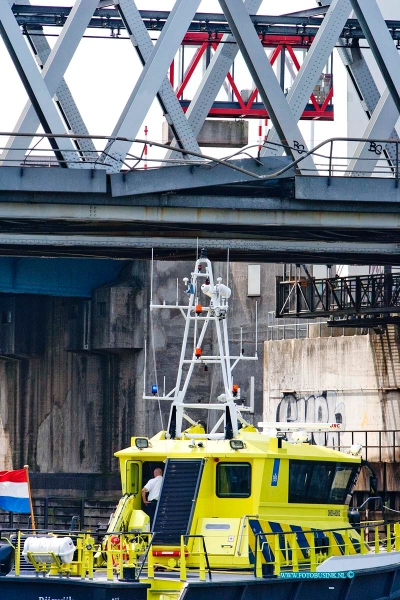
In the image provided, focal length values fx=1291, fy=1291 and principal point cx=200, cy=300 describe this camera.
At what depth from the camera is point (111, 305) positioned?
49.5 m

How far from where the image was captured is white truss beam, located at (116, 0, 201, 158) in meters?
29.4

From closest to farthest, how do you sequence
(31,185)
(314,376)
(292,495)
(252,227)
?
(292,495), (31,185), (252,227), (314,376)

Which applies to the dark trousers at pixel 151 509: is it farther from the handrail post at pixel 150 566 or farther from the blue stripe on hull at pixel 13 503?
the blue stripe on hull at pixel 13 503

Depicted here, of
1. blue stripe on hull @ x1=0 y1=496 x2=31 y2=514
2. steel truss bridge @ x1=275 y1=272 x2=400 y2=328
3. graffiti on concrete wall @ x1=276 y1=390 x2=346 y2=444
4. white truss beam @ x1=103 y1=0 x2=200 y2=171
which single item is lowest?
blue stripe on hull @ x1=0 y1=496 x2=31 y2=514

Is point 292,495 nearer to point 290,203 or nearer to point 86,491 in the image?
point 290,203

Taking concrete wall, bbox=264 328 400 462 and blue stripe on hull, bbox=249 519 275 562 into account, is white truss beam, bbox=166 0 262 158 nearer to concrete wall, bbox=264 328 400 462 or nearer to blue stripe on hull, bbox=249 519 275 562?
blue stripe on hull, bbox=249 519 275 562

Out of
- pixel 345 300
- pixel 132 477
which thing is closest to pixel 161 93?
pixel 132 477

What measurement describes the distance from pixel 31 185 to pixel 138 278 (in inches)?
858

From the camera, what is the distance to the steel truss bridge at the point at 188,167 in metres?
28.3

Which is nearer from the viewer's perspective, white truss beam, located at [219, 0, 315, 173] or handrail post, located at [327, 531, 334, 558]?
handrail post, located at [327, 531, 334, 558]

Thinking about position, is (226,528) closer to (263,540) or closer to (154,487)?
(263,540)

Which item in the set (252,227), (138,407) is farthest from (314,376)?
(252,227)

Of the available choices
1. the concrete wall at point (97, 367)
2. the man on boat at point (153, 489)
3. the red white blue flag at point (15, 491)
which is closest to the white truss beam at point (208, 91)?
the red white blue flag at point (15, 491)

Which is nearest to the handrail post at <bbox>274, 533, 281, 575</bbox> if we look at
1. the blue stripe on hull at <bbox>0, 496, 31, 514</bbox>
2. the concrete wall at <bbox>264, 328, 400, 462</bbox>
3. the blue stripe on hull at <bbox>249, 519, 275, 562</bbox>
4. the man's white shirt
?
the blue stripe on hull at <bbox>249, 519, 275, 562</bbox>
